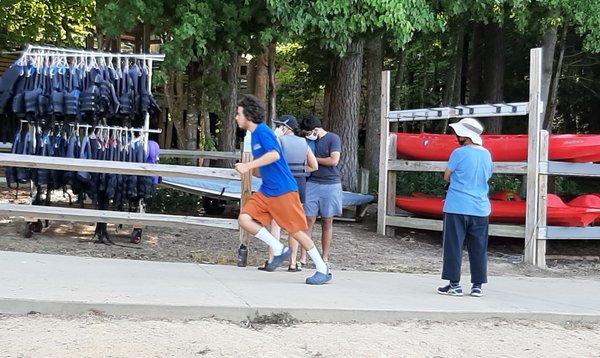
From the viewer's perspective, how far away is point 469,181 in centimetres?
709

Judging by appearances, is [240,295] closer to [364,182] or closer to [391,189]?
[391,189]

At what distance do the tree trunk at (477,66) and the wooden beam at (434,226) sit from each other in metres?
8.89

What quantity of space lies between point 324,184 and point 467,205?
5.86 ft

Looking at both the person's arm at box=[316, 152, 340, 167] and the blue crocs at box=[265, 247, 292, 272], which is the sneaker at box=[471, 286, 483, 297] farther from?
the person's arm at box=[316, 152, 340, 167]

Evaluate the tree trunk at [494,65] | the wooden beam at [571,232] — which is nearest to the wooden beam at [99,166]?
the wooden beam at [571,232]

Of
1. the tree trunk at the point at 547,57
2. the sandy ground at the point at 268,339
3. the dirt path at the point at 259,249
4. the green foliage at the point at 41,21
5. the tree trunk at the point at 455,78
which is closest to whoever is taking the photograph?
the sandy ground at the point at 268,339

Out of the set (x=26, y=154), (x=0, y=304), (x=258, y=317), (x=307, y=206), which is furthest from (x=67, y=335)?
(x=26, y=154)

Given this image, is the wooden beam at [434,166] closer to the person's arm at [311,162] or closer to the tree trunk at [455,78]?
the person's arm at [311,162]

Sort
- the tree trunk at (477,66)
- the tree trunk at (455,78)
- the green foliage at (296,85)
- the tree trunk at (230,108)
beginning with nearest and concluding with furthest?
the tree trunk at (230,108)
the tree trunk at (477,66)
the tree trunk at (455,78)
the green foliage at (296,85)

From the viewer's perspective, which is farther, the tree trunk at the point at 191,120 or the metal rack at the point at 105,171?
the tree trunk at the point at 191,120

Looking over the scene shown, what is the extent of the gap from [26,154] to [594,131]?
794 inches

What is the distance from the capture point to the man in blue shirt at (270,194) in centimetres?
695

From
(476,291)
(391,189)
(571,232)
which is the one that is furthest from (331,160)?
(391,189)

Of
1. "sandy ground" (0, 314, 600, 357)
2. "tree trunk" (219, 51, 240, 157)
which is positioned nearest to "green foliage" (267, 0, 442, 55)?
"tree trunk" (219, 51, 240, 157)
